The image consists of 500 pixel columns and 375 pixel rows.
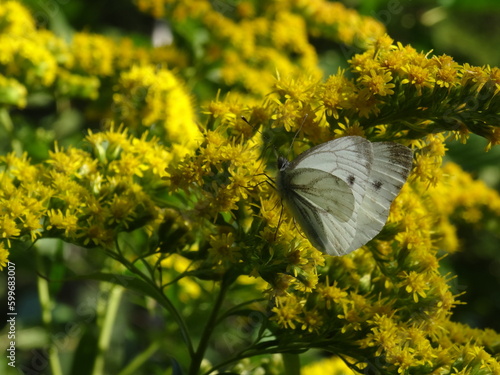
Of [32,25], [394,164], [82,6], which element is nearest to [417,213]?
[394,164]

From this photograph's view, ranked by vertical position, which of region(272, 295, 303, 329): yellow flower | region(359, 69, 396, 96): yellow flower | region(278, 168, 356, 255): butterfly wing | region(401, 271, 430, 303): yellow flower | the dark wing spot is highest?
region(359, 69, 396, 96): yellow flower

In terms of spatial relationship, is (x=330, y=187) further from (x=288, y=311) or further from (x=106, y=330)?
(x=106, y=330)

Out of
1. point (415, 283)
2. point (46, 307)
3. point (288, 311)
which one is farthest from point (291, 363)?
point (46, 307)

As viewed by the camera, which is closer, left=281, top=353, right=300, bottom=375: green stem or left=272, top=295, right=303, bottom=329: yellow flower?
left=272, top=295, right=303, bottom=329: yellow flower

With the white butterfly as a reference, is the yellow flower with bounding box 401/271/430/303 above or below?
below

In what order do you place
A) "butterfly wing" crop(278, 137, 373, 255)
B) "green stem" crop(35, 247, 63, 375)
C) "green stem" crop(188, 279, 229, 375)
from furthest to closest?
"green stem" crop(35, 247, 63, 375) → "green stem" crop(188, 279, 229, 375) → "butterfly wing" crop(278, 137, 373, 255)

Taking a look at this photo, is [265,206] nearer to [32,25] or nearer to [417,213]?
[417,213]

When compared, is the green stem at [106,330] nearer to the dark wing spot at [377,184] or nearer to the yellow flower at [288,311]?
the yellow flower at [288,311]

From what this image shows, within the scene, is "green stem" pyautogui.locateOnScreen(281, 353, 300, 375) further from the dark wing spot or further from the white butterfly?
the dark wing spot

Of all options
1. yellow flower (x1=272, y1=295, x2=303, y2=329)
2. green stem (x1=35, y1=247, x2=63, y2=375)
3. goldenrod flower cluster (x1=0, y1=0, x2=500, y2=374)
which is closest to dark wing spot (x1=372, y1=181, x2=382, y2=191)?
goldenrod flower cluster (x1=0, y1=0, x2=500, y2=374)

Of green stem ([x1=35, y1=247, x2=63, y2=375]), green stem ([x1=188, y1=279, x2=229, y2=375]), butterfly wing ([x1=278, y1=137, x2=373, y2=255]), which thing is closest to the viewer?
butterfly wing ([x1=278, y1=137, x2=373, y2=255])
